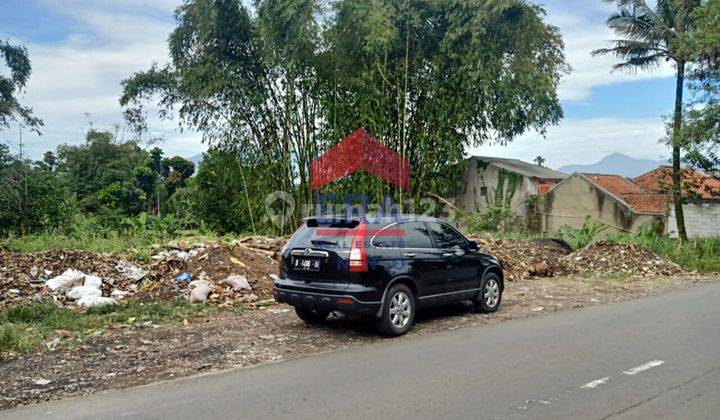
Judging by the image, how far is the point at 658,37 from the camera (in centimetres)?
2262

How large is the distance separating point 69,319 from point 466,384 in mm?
5825

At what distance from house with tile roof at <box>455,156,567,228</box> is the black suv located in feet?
55.9

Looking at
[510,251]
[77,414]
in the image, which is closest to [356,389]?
[77,414]

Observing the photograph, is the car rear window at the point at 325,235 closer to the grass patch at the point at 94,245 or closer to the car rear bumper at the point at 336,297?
the car rear bumper at the point at 336,297

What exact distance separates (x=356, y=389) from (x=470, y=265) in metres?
4.04

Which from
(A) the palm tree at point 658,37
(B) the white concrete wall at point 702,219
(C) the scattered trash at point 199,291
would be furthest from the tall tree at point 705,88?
(C) the scattered trash at point 199,291

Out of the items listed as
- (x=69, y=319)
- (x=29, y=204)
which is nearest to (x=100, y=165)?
(x=29, y=204)

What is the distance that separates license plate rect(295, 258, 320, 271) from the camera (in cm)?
724

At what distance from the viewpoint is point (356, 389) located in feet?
16.7

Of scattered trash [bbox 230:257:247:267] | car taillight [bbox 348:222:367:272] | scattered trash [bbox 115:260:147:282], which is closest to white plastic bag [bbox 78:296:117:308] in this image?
scattered trash [bbox 115:260:147:282]

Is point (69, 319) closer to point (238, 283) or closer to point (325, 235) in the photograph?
point (238, 283)

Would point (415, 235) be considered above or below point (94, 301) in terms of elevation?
above

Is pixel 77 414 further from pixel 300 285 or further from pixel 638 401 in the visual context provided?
pixel 638 401

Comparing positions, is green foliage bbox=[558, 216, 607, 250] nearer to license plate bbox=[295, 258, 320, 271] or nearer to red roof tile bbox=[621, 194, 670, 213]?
red roof tile bbox=[621, 194, 670, 213]
